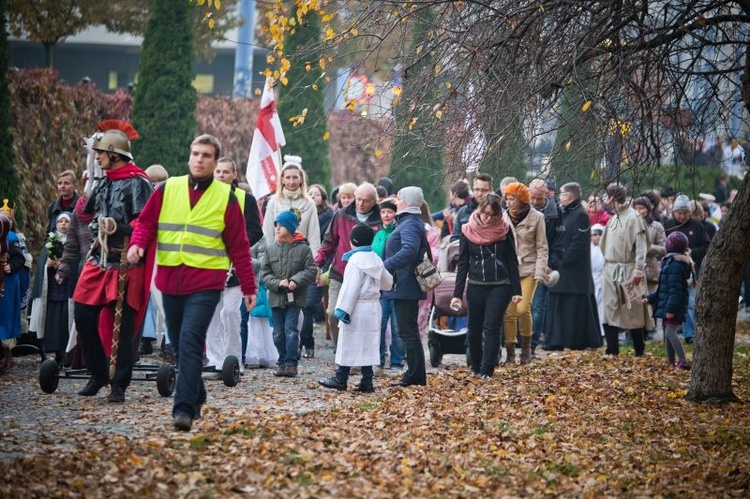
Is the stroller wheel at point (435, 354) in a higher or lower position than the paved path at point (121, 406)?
higher

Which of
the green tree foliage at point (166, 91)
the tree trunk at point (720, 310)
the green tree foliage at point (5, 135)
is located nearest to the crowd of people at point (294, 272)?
the tree trunk at point (720, 310)

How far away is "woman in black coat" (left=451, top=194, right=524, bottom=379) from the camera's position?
12.8 meters

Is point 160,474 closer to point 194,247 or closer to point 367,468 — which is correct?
point 367,468

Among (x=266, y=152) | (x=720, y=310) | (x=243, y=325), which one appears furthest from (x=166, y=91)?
(x=720, y=310)

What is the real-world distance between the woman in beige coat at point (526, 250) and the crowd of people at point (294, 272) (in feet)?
0.06

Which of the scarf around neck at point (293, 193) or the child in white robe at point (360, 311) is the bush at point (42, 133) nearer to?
the scarf around neck at point (293, 193)

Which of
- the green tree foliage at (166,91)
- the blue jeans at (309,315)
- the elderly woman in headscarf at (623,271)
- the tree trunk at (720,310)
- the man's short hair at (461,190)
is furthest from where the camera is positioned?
the green tree foliage at (166,91)

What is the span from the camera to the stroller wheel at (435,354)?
1484cm

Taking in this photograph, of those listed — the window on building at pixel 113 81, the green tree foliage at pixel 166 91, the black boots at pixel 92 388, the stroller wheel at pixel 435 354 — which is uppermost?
the window on building at pixel 113 81

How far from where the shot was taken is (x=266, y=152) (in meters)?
17.1

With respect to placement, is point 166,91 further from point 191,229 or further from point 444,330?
point 191,229

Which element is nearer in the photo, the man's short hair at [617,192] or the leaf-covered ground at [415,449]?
the leaf-covered ground at [415,449]

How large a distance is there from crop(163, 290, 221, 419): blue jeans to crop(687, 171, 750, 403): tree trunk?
4513 millimetres

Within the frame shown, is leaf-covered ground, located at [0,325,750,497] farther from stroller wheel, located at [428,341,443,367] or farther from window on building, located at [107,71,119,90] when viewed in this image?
window on building, located at [107,71,119,90]
